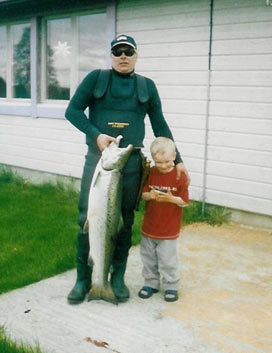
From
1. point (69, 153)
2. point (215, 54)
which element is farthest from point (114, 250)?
point (69, 153)

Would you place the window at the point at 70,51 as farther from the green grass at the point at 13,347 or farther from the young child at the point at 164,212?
the green grass at the point at 13,347

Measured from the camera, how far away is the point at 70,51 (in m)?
8.57

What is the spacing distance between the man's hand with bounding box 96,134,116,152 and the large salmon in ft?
0.21

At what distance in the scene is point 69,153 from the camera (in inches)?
340

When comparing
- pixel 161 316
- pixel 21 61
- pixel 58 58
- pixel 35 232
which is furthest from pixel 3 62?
pixel 161 316

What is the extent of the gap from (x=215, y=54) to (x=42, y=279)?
3688 millimetres

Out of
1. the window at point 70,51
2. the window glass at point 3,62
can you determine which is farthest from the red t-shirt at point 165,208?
the window glass at point 3,62

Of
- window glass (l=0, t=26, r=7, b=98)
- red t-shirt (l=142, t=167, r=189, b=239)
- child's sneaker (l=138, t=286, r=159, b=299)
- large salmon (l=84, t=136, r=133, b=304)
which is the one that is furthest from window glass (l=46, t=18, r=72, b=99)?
large salmon (l=84, t=136, r=133, b=304)

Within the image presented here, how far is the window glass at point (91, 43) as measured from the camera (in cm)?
809

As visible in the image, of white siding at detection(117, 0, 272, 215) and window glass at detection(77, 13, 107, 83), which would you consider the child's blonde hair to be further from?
window glass at detection(77, 13, 107, 83)

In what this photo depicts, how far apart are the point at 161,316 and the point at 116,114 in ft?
4.99

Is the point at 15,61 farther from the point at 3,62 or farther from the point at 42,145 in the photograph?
the point at 42,145

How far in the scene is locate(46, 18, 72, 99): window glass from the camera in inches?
340

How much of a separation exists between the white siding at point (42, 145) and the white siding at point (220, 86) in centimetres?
173
